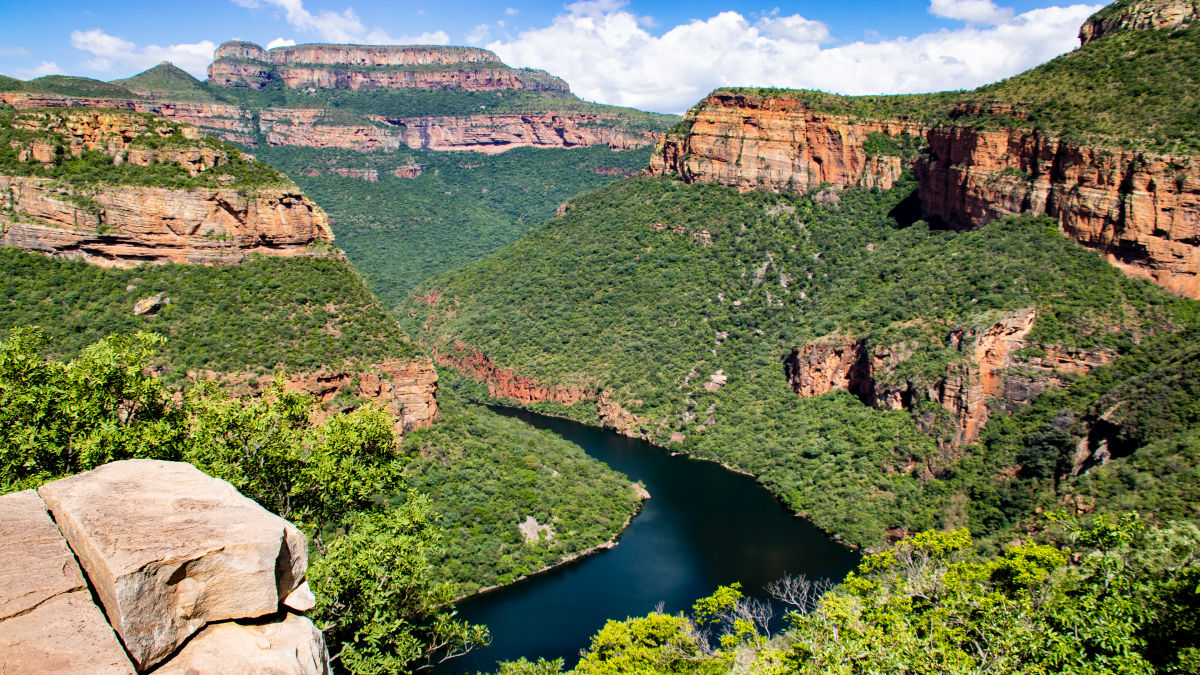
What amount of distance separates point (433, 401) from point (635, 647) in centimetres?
2655

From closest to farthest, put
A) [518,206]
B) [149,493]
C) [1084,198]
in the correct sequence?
[149,493], [1084,198], [518,206]

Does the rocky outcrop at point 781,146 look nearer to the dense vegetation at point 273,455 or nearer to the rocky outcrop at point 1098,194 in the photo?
the rocky outcrop at point 1098,194

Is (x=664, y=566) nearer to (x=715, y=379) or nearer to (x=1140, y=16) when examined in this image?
(x=715, y=379)

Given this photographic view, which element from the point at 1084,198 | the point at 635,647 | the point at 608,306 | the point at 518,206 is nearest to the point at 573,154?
the point at 518,206

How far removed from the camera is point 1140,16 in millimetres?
61406

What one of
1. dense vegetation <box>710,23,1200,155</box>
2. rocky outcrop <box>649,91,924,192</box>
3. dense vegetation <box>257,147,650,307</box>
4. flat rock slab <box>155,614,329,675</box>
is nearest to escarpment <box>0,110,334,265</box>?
flat rock slab <box>155,614,329,675</box>

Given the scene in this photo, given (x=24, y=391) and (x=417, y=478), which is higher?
(x=24, y=391)

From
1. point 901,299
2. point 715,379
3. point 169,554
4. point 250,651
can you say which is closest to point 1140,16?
point 901,299

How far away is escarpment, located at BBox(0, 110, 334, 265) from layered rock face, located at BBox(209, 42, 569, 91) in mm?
153488

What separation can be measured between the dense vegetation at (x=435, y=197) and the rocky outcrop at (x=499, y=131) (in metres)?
2.82

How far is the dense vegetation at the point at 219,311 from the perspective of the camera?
133ft

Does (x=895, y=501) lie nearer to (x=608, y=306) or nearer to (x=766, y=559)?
(x=766, y=559)

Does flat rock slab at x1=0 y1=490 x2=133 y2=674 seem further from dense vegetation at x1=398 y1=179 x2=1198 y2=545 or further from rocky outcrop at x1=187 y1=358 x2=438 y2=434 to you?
dense vegetation at x1=398 y1=179 x2=1198 y2=545

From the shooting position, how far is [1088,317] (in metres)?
49.0
